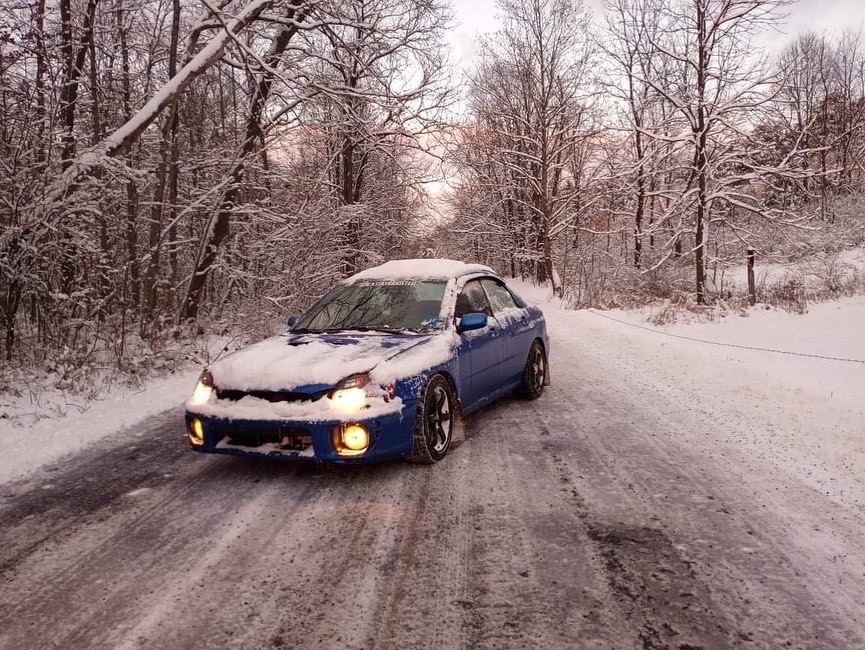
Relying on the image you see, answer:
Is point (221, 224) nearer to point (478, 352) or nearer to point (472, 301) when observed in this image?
point (472, 301)

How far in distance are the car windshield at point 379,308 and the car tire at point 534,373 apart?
5.55 ft

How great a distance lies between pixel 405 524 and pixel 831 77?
5413cm

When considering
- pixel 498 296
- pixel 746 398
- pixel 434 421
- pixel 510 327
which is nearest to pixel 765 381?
pixel 746 398

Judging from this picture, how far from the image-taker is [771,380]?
23.0ft

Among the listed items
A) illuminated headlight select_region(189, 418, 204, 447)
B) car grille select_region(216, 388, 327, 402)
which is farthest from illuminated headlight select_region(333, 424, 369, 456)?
illuminated headlight select_region(189, 418, 204, 447)

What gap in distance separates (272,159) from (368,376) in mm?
11511

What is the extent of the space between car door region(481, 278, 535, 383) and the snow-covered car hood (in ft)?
4.17

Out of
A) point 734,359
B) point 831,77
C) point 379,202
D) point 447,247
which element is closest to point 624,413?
point 734,359

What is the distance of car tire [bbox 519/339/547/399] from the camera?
→ 20.9 ft

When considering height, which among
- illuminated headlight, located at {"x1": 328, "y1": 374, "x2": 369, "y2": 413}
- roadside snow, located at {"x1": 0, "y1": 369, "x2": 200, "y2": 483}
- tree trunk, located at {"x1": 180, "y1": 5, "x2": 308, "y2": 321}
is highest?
tree trunk, located at {"x1": 180, "y1": 5, "x2": 308, "y2": 321}

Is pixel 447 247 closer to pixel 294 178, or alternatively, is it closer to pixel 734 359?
pixel 294 178

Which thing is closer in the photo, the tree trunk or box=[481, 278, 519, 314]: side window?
box=[481, 278, 519, 314]: side window

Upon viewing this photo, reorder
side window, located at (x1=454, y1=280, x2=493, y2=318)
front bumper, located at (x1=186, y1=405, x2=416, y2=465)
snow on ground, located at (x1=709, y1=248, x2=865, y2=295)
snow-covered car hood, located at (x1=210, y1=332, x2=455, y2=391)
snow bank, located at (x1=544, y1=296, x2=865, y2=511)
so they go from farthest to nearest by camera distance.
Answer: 1. snow on ground, located at (x1=709, y1=248, x2=865, y2=295)
2. side window, located at (x1=454, y1=280, x2=493, y2=318)
3. snow bank, located at (x1=544, y1=296, x2=865, y2=511)
4. snow-covered car hood, located at (x1=210, y1=332, x2=455, y2=391)
5. front bumper, located at (x1=186, y1=405, x2=416, y2=465)

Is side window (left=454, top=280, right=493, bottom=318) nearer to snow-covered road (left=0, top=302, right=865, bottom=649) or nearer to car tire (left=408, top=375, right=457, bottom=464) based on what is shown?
car tire (left=408, top=375, right=457, bottom=464)
